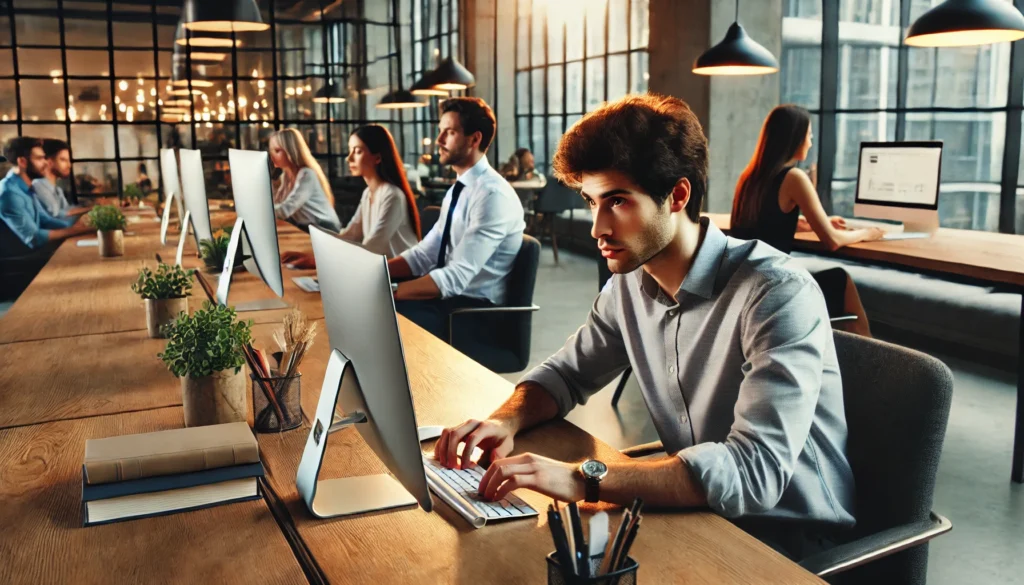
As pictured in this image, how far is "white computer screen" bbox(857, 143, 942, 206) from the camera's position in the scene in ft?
15.4

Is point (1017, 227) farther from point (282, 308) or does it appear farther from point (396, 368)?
point (396, 368)

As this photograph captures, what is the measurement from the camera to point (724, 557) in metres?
1.18

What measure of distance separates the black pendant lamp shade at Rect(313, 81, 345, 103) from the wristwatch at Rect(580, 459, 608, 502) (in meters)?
11.5

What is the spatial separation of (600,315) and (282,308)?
1.46 metres

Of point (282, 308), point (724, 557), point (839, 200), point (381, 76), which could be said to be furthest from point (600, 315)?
point (381, 76)

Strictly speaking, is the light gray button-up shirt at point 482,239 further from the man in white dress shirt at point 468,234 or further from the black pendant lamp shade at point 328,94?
the black pendant lamp shade at point 328,94

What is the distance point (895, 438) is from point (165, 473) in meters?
1.20

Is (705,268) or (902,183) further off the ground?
(902,183)

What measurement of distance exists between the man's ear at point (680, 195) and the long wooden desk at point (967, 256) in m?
2.35

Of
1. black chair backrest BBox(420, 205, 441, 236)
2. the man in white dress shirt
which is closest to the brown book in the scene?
the man in white dress shirt

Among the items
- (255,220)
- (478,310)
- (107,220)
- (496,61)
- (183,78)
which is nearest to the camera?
(255,220)

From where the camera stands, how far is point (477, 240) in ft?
11.6

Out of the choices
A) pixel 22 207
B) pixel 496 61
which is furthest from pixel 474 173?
pixel 496 61

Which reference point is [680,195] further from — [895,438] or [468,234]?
[468,234]
